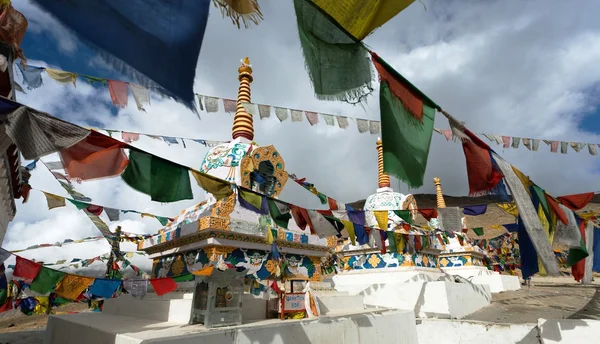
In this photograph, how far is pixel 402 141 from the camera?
261 centimetres

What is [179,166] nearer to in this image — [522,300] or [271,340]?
[271,340]

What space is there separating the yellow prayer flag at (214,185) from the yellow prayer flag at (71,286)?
9.18 ft

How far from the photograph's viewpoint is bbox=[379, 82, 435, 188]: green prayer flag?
101 inches

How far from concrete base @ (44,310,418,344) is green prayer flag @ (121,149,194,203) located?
1420 millimetres

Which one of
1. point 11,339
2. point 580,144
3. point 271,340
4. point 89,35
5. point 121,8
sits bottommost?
point 11,339

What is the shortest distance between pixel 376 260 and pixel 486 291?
3848mm

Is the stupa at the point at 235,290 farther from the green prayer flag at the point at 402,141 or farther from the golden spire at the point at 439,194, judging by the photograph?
the golden spire at the point at 439,194

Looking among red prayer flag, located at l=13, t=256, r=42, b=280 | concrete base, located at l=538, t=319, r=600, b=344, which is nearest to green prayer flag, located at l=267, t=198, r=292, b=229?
red prayer flag, located at l=13, t=256, r=42, b=280

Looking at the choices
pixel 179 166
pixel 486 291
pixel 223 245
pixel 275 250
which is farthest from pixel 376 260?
pixel 179 166

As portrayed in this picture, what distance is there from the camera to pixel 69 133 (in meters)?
2.59

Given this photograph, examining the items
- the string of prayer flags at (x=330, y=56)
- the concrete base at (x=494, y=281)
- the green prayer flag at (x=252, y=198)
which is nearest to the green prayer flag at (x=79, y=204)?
the green prayer flag at (x=252, y=198)

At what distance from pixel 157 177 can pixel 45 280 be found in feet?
9.96

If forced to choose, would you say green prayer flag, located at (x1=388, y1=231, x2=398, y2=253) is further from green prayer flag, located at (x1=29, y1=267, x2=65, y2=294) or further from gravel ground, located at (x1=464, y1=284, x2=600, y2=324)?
green prayer flag, located at (x1=29, y1=267, x2=65, y2=294)

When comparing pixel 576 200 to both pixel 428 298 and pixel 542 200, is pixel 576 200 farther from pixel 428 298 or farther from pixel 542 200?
pixel 428 298
